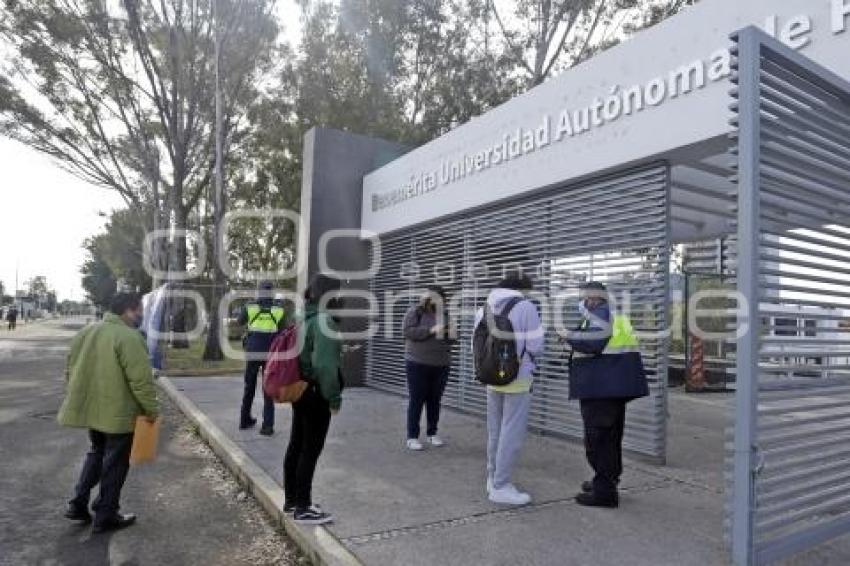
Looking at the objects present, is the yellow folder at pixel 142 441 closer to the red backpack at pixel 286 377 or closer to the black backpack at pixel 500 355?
the red backpack at pixel 286 377

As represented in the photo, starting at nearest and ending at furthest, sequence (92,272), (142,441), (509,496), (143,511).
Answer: (142,441) → (509,496) → (143,511) → (92,272)

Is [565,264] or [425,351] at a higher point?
[565,264]

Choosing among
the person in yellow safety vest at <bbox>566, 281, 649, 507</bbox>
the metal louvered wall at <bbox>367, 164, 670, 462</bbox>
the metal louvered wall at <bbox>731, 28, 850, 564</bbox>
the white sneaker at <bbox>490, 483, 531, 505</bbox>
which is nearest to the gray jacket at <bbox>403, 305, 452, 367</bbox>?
the metal louvered wall at <bbox>367, 164, 670, 462</bbox>

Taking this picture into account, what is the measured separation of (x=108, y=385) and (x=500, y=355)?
9.23 ft

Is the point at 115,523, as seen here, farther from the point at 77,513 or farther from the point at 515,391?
the point at 515,391

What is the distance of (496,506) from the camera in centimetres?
495

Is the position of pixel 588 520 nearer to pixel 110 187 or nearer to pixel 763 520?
pixel 763 520

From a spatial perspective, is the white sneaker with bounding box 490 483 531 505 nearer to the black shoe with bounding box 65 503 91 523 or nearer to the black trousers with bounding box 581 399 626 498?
the black trousers with bounding box 581 399 626 498

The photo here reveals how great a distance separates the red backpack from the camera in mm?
4387

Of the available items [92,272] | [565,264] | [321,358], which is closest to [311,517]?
[321,358]

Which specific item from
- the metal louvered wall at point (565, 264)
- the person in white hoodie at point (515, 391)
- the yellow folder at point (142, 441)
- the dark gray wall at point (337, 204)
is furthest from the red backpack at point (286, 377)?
the dark gray wall at point (337, 204)

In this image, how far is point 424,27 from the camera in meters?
23.1

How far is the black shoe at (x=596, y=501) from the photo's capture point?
16.2 feet

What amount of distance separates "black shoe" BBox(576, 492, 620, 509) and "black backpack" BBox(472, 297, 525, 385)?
1067mm
